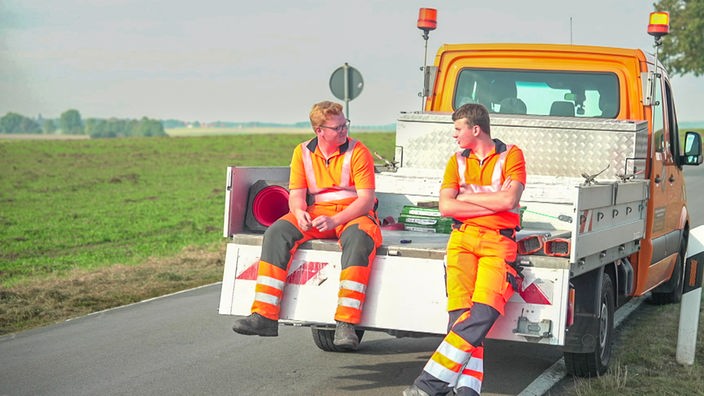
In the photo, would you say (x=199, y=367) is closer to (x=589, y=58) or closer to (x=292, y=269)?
(x=292, y=269)

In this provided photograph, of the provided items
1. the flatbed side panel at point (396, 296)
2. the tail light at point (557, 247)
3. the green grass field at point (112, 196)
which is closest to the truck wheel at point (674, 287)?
the tail light at point (557, 247)

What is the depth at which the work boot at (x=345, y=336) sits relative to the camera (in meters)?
6.74

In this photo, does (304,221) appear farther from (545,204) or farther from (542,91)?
(542,91)

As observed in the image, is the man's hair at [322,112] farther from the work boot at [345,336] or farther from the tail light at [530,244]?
the tail light at [530,244]

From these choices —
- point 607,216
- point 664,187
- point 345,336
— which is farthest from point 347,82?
point 345,336

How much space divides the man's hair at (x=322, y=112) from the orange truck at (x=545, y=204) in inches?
22.5

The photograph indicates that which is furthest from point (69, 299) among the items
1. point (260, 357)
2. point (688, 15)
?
point (688, 15)

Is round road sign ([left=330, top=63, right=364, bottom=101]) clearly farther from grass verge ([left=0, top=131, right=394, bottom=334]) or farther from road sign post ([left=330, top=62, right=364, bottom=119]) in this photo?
grass verge ([left=0, top=131, right=394, bottom=334])

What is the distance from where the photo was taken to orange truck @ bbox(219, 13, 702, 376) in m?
6.73

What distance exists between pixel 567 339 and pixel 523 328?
33.7 inches

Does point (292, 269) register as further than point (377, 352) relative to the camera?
No

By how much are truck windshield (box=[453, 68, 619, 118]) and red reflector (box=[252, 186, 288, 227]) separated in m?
3.03

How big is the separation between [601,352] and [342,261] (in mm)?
2014

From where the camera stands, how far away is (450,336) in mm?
6379
